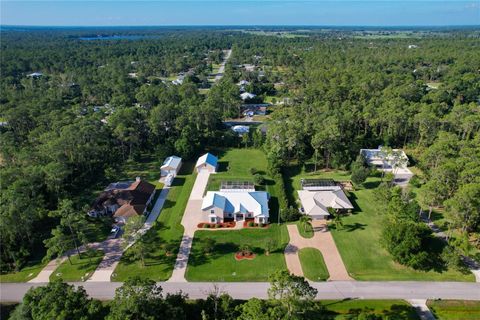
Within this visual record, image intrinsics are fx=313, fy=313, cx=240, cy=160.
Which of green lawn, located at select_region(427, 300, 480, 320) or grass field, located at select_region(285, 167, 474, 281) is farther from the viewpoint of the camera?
grass field, located at select_region(285, 167, 474, 281)

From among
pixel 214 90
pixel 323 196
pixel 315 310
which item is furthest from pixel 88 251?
pixel 214 90

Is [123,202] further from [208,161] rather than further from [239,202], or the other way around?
[208,161]

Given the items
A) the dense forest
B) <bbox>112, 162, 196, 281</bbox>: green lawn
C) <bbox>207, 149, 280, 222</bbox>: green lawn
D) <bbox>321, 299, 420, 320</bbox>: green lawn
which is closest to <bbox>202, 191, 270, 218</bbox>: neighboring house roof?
<bbox>207, 149, 280, 222</bbox>: green lawn

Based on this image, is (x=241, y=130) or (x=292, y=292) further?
(x=241, y=130)

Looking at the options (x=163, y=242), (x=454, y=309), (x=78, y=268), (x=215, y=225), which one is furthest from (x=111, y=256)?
(x=454, y=309)

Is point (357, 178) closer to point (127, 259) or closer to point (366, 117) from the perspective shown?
point (366, 117)

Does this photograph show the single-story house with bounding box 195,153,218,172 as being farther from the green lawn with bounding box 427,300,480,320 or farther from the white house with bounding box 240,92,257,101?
the white house with bounding box 240,92,257,101
